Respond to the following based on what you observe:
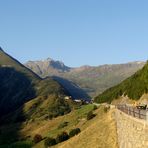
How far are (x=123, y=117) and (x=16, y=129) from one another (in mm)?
90731

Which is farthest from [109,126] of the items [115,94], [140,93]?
[115,94]

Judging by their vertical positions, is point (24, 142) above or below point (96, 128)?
below

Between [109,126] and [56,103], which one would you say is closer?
[109,126]

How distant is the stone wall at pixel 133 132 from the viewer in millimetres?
35406

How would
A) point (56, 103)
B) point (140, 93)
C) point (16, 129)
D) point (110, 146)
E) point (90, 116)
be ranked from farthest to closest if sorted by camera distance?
point (56, 103), point (16, 129), point (140, 93), point (90, 116), point (110, 146)

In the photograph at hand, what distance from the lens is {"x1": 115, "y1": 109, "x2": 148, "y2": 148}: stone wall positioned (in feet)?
116

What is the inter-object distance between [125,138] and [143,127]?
9344mm

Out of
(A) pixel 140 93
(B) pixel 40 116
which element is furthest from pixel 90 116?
(B) pixel 40 116

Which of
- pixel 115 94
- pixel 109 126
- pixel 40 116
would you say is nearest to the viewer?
pixel 109 126

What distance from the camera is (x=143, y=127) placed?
3588 cm

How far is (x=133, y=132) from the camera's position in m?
40.1

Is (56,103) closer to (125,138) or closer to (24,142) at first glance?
(24,142)

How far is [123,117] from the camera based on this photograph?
49500 mm

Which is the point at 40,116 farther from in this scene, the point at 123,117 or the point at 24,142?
the point at 123,117
